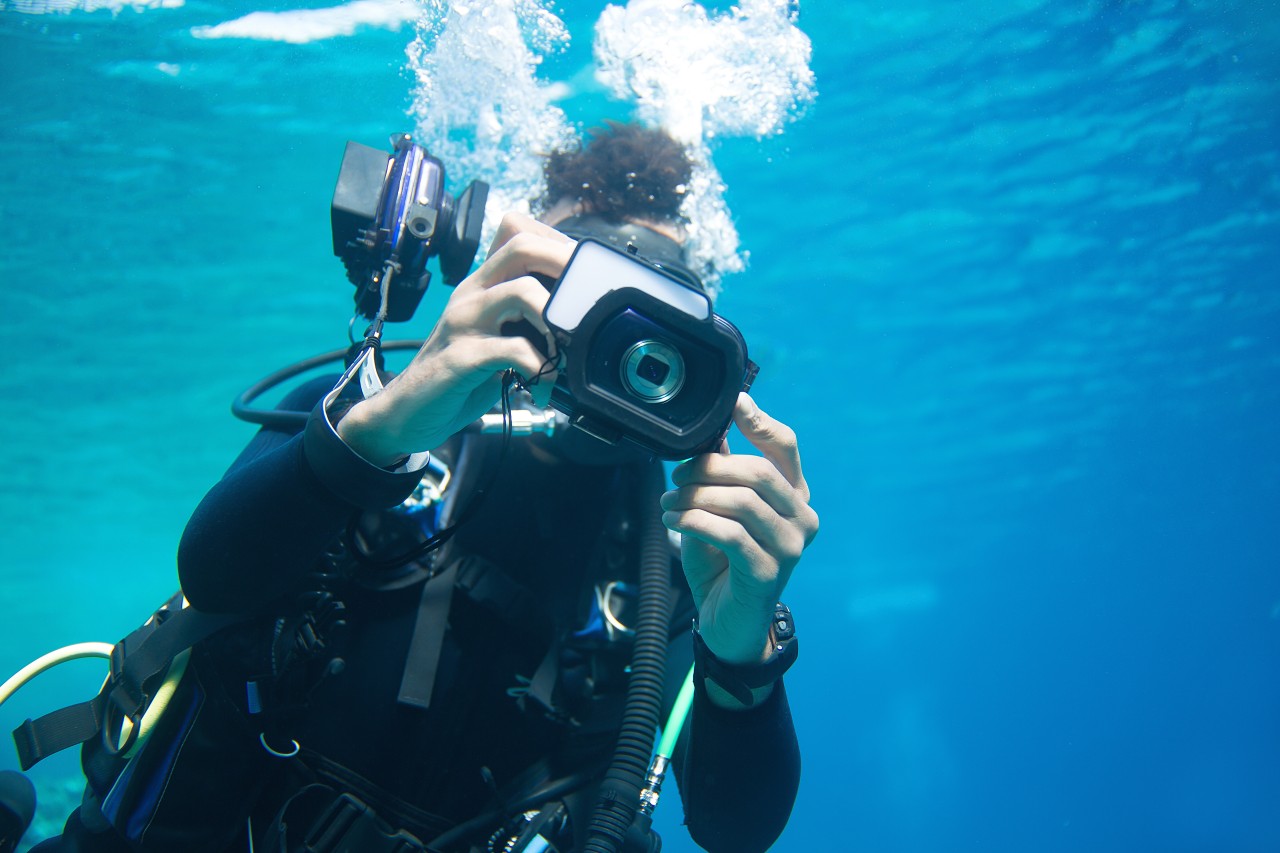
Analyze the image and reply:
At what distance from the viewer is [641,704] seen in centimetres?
214

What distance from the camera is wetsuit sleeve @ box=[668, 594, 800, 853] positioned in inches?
81.9

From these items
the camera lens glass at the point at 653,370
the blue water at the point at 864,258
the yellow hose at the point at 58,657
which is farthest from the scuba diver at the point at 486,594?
the blue water at the point at 864,258

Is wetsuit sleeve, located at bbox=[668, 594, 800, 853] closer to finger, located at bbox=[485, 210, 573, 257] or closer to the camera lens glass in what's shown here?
the camera lens glass

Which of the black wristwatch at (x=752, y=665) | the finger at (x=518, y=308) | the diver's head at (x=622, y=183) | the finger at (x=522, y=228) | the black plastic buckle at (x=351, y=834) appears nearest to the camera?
the finger at (x=518, y=308)

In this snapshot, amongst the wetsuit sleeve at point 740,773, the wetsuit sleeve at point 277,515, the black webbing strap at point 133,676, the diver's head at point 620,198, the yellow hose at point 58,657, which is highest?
the diver's head at point 620,198

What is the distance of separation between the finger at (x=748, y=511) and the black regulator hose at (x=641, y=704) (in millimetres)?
772

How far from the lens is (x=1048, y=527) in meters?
29.7

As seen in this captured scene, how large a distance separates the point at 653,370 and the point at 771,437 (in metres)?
0.39

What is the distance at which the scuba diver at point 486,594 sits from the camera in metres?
1.49

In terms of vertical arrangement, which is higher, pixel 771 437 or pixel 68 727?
pixel 771 437

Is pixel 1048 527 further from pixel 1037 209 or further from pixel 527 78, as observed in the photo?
pixel 527 78

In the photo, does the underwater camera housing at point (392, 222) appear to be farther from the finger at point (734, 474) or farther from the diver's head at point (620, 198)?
the finger at point (734, 474)

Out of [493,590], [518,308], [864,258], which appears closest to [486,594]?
[493,590]

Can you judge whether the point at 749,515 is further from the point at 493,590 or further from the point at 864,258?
the point at 864,258
